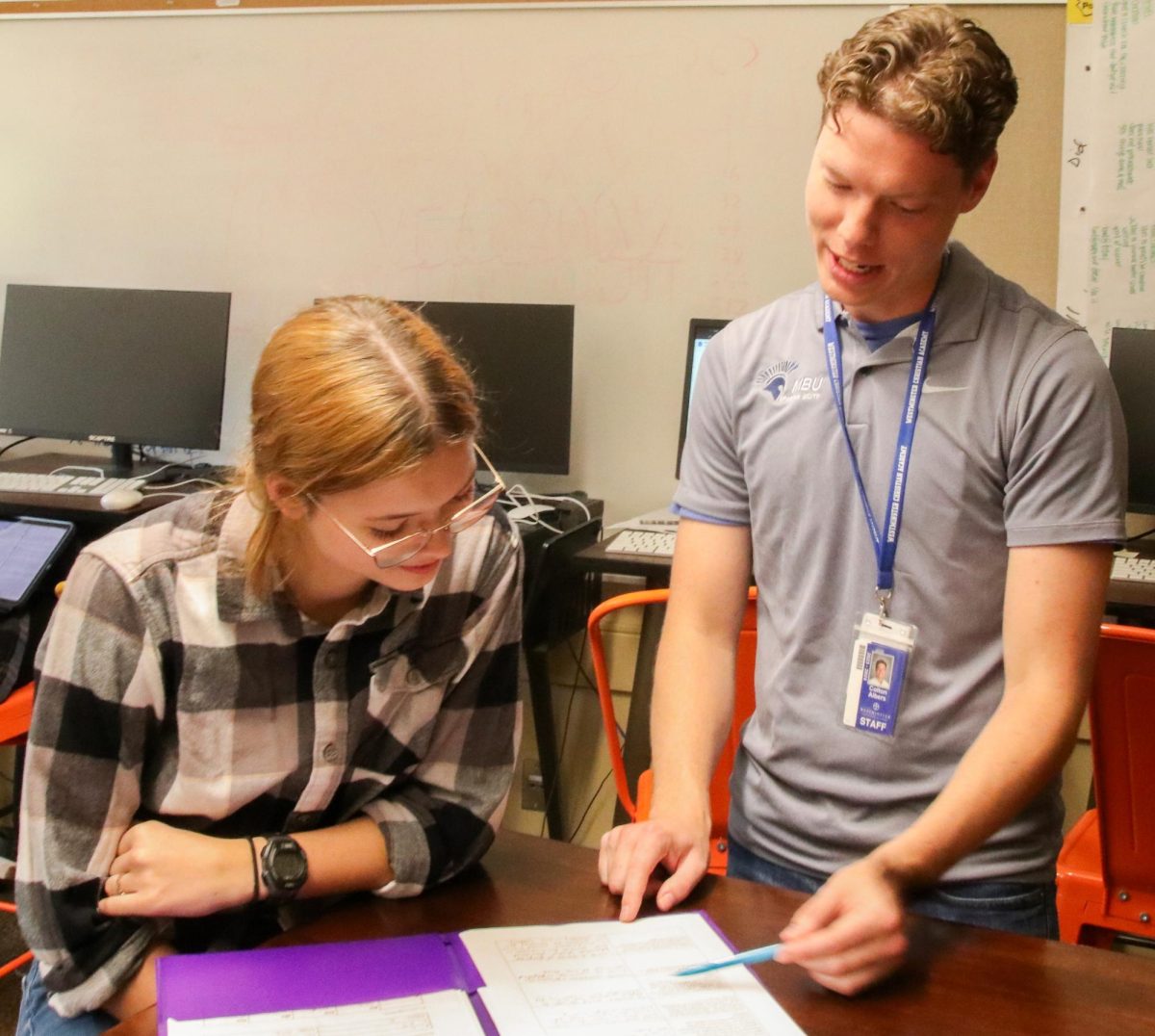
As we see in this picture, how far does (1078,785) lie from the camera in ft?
8.77

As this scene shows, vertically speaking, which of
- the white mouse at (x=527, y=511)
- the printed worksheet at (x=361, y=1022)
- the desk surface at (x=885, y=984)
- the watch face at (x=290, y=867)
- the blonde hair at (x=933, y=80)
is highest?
the blonde hair at (x=933, y=80)

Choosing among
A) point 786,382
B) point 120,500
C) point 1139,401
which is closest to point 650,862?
point 786,382

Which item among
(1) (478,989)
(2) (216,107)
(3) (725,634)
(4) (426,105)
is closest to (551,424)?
(4) (426,105)

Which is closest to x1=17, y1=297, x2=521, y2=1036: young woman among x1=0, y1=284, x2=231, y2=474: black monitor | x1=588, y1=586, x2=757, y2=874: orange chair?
x1=588, y1=586, x2=757, y2=874: orange chair

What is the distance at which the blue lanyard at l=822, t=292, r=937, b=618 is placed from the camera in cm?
120

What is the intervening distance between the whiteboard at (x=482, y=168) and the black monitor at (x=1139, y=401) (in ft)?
0.96

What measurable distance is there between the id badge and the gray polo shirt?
0.04ft

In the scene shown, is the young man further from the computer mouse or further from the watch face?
the computer mouse

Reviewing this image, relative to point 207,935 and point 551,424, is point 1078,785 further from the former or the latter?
point 207,935

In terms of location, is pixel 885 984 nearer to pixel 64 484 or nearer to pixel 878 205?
pixel 878 205

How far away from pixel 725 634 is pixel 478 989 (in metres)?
0.57

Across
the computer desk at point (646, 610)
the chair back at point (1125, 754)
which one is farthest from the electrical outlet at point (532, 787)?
the chair back at point (1125, 754)

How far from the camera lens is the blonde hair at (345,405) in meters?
1.06

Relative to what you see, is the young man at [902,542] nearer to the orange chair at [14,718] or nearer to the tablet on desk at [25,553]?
the orange chair at [14,718]
